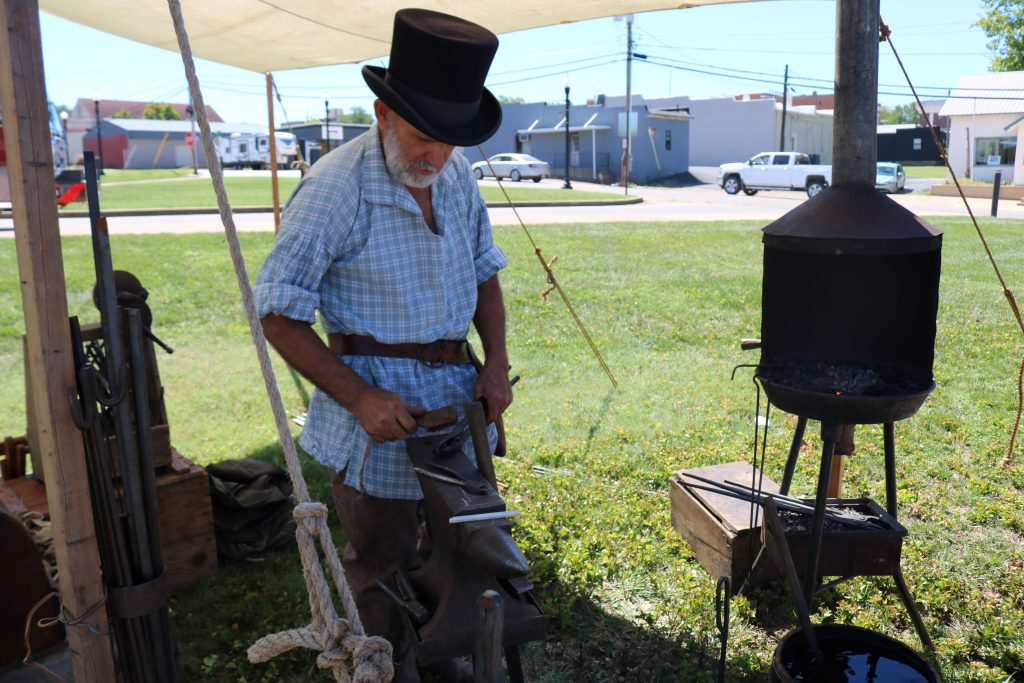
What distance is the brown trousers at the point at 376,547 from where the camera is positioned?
2.44 m

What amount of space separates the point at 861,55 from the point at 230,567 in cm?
311

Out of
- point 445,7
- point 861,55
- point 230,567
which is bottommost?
point 230,567

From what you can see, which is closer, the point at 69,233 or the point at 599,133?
the point at 69,233

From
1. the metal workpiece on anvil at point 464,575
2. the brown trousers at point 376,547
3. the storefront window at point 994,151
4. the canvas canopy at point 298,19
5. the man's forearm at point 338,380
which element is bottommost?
the brown trousers at point 376,547

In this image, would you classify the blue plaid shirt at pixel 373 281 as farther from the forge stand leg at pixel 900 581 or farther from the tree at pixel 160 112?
the tree at pixel 160 112

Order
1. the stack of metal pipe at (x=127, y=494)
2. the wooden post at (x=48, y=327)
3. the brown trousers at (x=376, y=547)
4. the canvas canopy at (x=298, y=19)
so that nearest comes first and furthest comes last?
the wooden post at (x=48, y=327) < the stack of metal pipe at (x=127, y=494) < the brown trousers at (x=376, y=547) < the canvas canopy at (x=298, y=19)

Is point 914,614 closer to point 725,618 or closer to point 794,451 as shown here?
point 794,451

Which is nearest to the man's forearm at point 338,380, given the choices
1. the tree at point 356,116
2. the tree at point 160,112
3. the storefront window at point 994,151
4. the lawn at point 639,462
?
the lawn at point 639,462

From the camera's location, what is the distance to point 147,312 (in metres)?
3.42

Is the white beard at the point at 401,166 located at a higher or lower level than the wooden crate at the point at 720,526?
higher

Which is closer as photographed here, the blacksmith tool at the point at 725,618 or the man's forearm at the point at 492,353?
the blacksmith tool at the point at 725,618

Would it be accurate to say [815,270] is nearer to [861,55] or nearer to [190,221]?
[861,55]

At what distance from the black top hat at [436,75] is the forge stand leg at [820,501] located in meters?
1.38

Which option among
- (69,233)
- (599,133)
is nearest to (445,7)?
(69,233)
